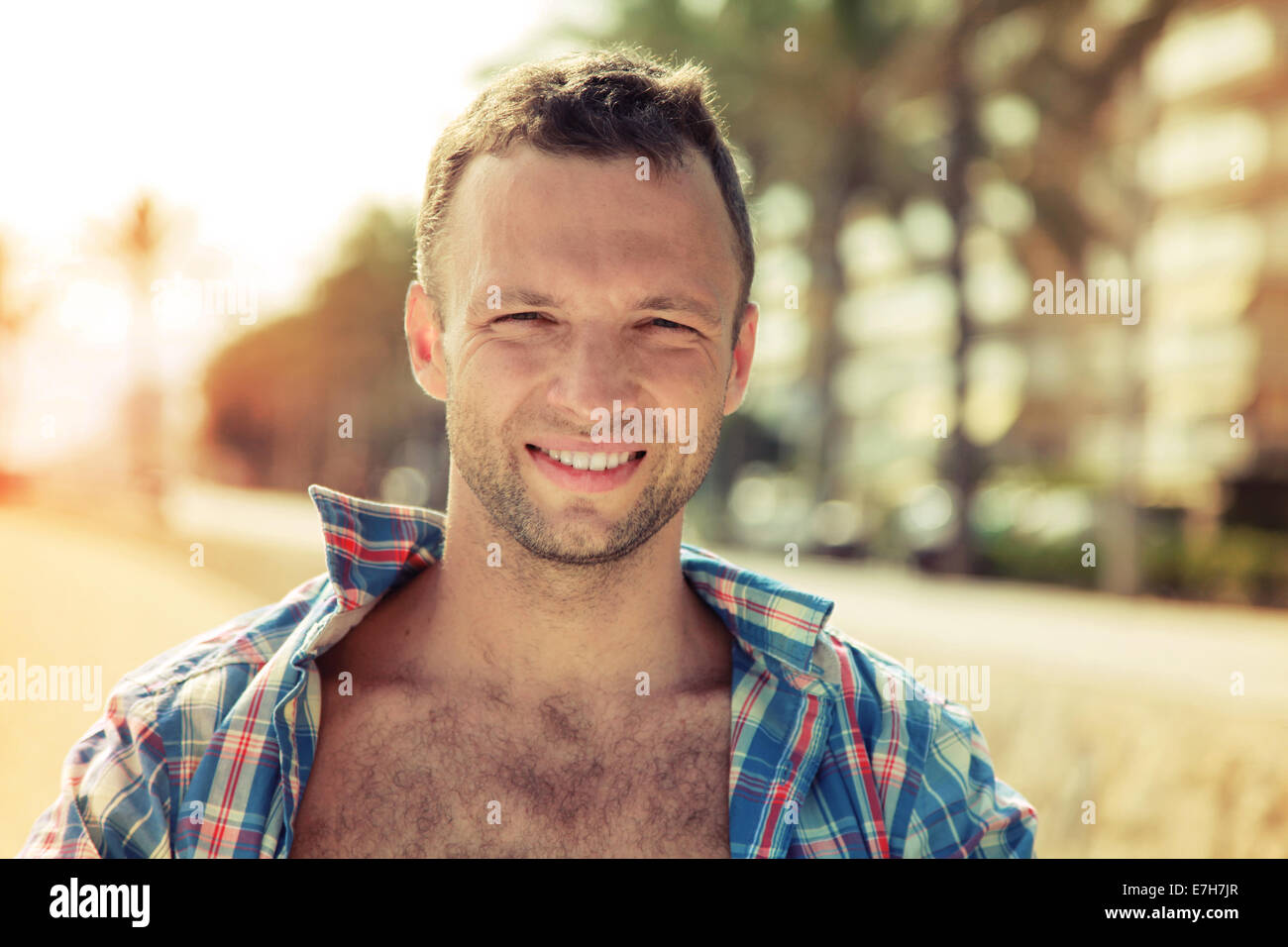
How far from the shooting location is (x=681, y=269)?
2557mm

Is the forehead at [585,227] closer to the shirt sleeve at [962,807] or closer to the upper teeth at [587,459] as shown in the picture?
the upper teeth at [587,459]

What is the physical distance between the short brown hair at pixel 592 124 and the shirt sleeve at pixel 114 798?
1.20 metres

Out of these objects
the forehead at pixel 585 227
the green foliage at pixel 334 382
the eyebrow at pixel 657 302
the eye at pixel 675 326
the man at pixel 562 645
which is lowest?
the man at pixel 562 645

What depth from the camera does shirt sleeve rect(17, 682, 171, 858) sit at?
2.15 metres

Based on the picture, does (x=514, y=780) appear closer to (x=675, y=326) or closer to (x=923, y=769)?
(x=923, y=769)

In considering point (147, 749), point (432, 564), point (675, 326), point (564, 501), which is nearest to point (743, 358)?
point (675, 326)

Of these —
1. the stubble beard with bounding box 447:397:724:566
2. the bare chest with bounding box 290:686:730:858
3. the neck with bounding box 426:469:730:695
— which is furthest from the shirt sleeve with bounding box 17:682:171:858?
the stubble beard with bounding box 447:397:724:566

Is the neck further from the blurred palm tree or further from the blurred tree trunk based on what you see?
the blurred tree trunk

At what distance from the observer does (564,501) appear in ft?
8.26

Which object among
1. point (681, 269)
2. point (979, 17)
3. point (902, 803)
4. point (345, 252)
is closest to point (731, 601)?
point (902, 803)

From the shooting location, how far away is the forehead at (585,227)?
249cm

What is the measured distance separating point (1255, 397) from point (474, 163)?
3176 centimetres

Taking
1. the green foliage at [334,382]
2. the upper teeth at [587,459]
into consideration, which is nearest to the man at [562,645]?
the upper teeth at [587,459]
